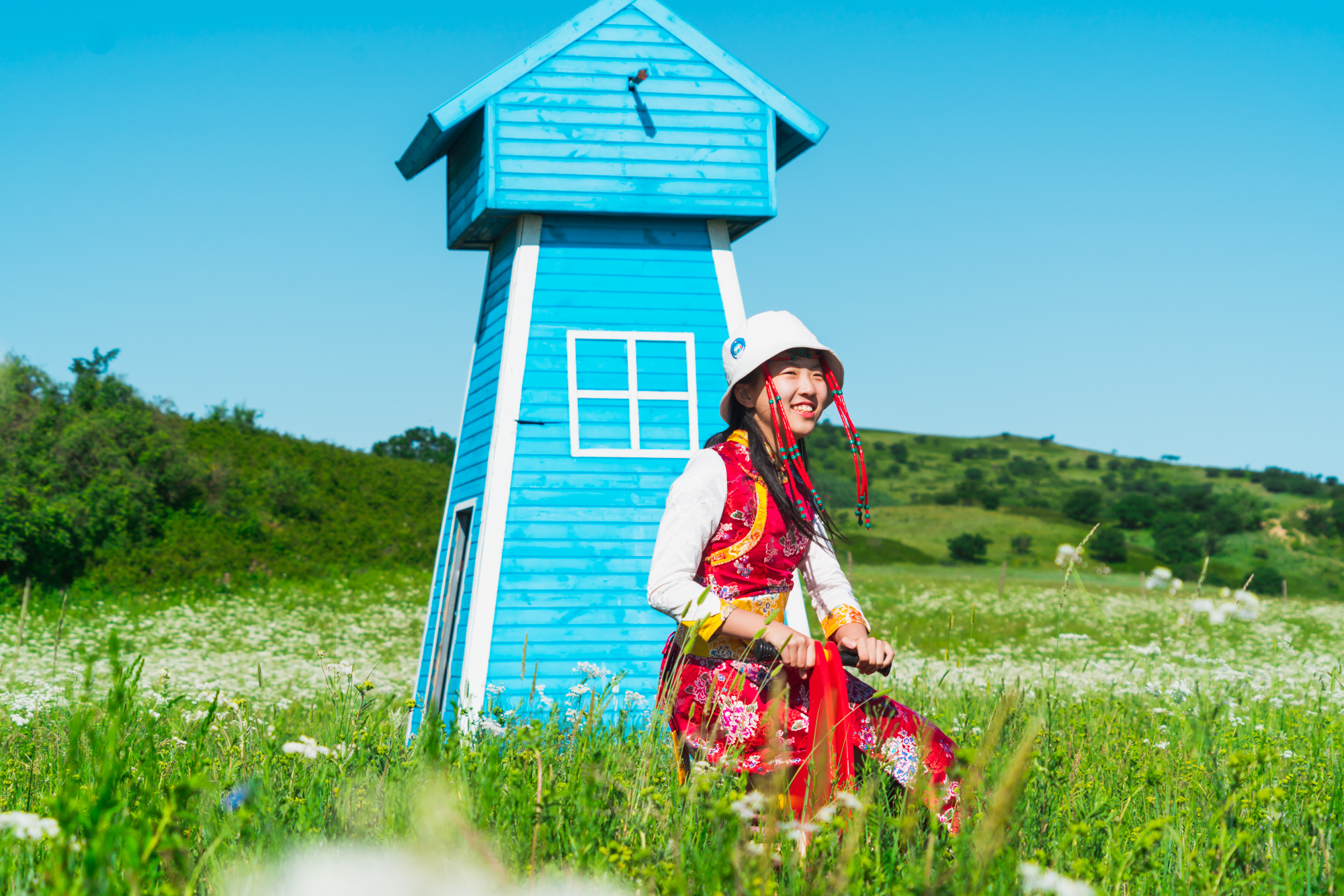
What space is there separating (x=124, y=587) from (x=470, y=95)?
16611 mm

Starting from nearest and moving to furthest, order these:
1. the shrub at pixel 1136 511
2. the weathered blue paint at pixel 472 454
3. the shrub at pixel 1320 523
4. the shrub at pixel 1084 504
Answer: the weathered blue paint at pixel 472 454
the shrub at pixel 1320 523
the shrub at pixel 1136 511
the shrub at pixel 1084 504

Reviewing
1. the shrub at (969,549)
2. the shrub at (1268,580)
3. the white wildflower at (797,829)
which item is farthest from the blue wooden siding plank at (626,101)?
the shrub at (969,549)

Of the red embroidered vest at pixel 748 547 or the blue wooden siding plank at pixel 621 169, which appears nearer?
the red embroidered vest at pixel 748 547

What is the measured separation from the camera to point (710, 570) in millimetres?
3654

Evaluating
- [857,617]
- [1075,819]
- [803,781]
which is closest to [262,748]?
[803,781]

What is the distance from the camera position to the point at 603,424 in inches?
316

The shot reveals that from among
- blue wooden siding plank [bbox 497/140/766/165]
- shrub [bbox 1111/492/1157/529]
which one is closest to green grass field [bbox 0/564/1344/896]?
blue wooden siding plank [bbox 497/140/766/165]

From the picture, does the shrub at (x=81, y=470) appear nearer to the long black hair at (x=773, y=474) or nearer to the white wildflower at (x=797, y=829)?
the long black hair at (x=773, y=474)

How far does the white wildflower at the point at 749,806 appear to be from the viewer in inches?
80.7

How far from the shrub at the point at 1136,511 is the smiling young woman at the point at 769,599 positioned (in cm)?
10009

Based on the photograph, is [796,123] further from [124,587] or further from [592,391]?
[124,587]

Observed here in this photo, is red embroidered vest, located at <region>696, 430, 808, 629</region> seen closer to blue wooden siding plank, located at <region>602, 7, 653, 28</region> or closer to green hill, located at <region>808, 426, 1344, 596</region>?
blue wooden siding plank, located at <region>602, 7, 653, 28</region>

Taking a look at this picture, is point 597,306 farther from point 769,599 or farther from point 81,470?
point 81,470

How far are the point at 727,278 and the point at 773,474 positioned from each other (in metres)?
4.71
